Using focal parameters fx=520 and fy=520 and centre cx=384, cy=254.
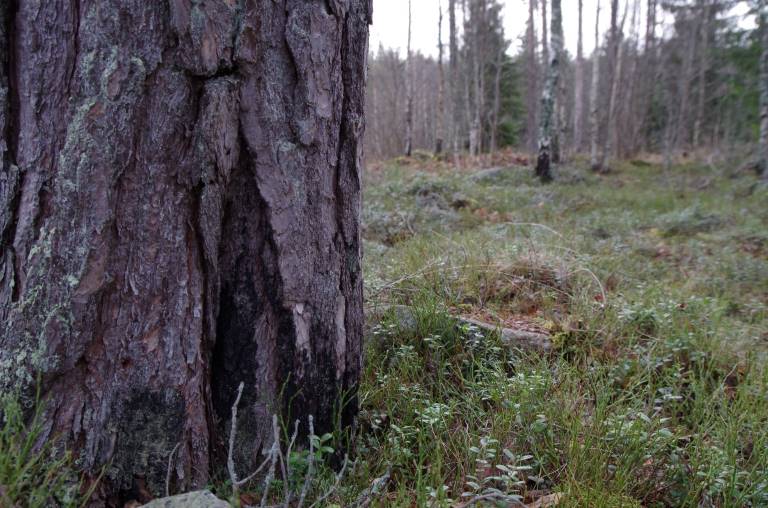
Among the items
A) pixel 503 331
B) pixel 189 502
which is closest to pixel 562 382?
pixel 503 331

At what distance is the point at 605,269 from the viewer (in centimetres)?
426

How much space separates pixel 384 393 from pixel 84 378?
3.60 feet

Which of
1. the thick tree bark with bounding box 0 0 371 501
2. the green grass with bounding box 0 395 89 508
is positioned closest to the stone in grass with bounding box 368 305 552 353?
the thick tree bark with bounding box 0 0 371 501

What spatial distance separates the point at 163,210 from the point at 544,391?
4.87 ft

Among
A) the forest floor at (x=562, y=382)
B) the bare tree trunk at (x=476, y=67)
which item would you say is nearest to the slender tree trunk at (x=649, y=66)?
the bare tree trunk at (x=476, y=67)

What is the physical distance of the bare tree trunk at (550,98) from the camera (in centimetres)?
1353

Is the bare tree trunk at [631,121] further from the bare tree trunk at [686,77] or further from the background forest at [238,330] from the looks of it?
the background forest at [238,330]

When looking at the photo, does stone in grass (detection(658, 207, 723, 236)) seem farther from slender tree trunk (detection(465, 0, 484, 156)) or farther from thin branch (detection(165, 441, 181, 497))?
slender tree trunk (detection(465, 0, 484, 156))

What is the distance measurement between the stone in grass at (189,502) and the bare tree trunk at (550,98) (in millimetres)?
13820

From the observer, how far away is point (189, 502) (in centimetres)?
130

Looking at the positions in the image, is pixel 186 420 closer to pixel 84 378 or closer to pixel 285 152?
pixel 84 378

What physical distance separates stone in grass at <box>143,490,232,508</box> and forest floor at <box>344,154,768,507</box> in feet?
1.30

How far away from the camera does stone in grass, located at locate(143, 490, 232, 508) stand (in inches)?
50.7

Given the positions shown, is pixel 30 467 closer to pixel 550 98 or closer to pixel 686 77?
pixel 550 98
